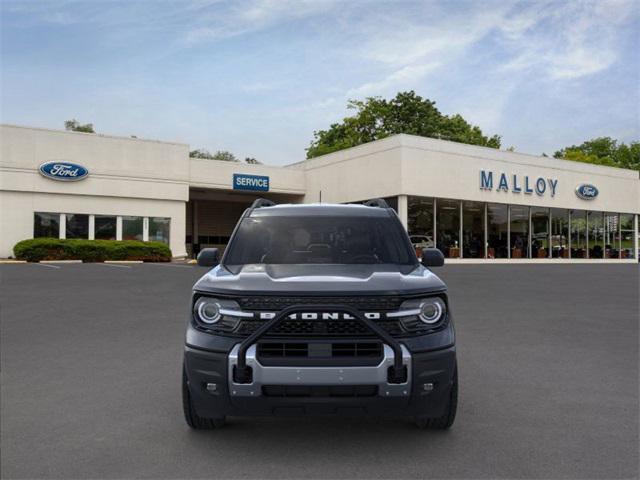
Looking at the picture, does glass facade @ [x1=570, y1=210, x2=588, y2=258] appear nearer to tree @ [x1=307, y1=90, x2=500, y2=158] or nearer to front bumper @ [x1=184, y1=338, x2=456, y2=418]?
tree @ [x1=307, y1=90, x2=500, y2=158]

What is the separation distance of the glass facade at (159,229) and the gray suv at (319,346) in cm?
3376

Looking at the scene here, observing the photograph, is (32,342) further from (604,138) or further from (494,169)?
(604,138)

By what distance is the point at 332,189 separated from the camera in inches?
1526

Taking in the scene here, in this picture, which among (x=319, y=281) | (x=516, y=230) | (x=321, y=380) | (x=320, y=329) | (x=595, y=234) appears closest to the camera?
(x=321, y=380)

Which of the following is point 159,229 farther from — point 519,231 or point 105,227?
point 519,231

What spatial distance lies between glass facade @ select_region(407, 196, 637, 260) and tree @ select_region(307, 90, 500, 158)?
20.3 m

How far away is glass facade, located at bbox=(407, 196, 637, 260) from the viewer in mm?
35344

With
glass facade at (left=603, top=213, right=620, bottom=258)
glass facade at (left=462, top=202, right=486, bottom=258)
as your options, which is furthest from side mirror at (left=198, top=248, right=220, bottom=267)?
glass facade at (left=603, top=213, right=620, bottom=258)

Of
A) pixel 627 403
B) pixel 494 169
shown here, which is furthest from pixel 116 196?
pixel 627 403

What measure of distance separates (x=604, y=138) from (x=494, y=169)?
68.0 meters

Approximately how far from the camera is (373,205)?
588 cm

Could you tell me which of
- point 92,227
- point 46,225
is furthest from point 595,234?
point 46,225

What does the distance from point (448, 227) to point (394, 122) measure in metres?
28.0

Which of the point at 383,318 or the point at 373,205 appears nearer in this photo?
the point at 383,318
